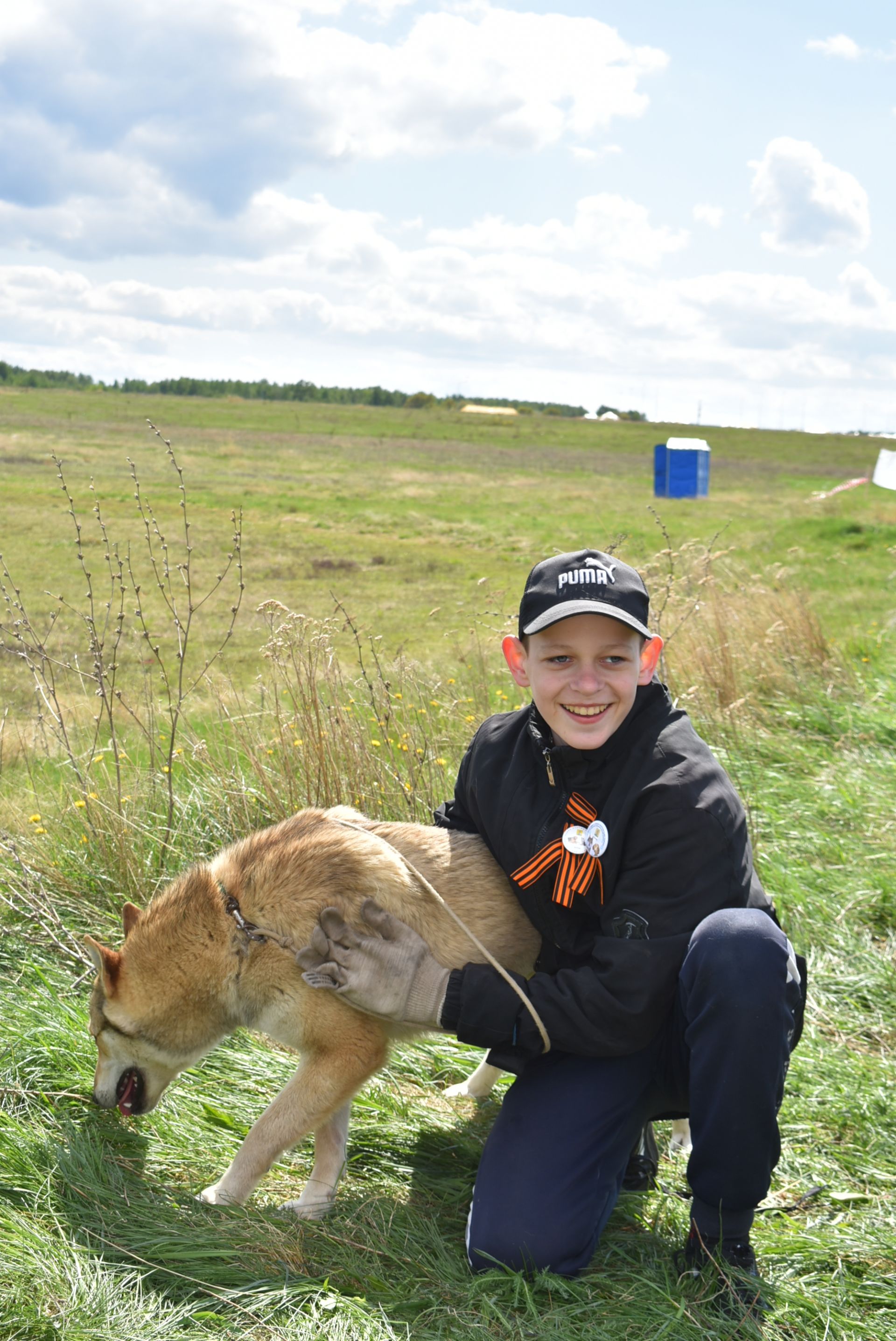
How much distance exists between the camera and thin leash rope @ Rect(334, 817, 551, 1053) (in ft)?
9.56

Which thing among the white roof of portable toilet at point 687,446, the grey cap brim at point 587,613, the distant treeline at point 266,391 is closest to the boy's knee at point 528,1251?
the grey cap brim at point 587,613

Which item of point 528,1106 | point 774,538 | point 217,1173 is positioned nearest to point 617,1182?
point 528,1106

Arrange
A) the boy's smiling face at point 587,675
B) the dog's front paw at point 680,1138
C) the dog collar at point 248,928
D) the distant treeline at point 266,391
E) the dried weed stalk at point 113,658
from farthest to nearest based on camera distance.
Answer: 1. the distant treeline at point 266,391
2. the dried weed stalk at point 113,658
3. the dog's front paw at point 680,1138
4. the dog collar at point 248,928
5. the boy's smiling face at point 587,675

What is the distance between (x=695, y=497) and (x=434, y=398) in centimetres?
12395

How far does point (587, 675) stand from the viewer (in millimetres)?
3029

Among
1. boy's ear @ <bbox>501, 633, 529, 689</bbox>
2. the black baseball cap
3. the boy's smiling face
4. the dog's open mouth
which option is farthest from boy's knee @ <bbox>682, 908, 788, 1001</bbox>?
the dog's open mouth

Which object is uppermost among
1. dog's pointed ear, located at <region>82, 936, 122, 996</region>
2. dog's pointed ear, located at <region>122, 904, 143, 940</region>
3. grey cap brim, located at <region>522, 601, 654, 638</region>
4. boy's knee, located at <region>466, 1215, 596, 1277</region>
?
grey cap brim, located at <region>522, 601, 654, 638</region>

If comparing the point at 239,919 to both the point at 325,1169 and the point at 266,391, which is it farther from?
the point at 266,391

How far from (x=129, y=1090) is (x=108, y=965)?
46 cm

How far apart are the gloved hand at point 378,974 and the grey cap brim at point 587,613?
0.98 meters

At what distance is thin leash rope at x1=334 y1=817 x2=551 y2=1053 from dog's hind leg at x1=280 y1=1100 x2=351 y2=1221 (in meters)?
0.65

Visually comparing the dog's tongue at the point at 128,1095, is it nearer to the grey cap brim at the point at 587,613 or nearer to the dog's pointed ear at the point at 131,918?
the dog's pointed ear at the point at 131,918

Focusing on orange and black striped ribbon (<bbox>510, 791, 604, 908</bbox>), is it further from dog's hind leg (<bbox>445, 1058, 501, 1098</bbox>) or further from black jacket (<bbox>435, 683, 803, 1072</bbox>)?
dog's hind leg (<bbox>445, 1058, 501, 1098</bbox>)

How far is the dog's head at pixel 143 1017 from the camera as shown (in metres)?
3.28
